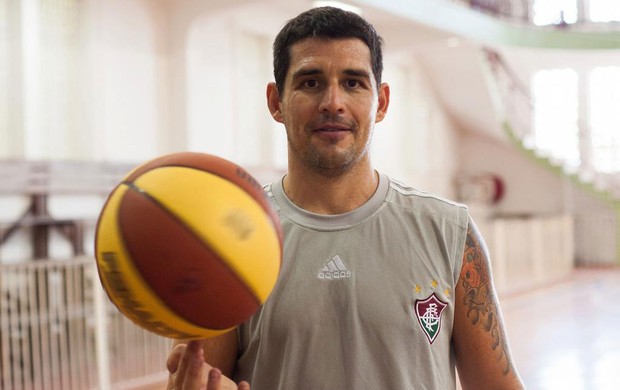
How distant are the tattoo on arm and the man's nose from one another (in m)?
0.46

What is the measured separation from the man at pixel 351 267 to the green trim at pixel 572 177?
13681 mm

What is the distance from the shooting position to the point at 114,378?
18.9 feet

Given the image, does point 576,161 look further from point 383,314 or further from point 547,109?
point 383,314

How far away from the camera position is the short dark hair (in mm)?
1657

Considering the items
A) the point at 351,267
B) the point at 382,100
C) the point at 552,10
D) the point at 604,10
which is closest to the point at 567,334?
the point at 382,100

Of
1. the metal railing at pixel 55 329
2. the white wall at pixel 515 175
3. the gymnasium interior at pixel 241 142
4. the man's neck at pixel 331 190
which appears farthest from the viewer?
the white wall at pixel 515 175

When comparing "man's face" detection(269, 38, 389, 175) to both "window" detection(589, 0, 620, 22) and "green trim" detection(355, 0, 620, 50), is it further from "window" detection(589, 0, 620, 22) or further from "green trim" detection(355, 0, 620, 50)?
"window" detection(589, 0, 620, 22)

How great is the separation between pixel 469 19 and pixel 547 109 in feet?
20.6

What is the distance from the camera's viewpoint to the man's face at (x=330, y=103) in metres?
1.60

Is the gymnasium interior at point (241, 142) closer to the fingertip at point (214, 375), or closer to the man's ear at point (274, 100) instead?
the man's ear at point (274, 100)

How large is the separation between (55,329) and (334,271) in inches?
175

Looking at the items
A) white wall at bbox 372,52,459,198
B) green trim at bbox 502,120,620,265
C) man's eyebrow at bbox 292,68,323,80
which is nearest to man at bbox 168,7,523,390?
man's eyebrow at bbox 292,68,323,80

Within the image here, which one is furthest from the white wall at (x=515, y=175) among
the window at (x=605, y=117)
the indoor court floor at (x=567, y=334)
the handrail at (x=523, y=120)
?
the indoor court floor at (x=567, y=334)

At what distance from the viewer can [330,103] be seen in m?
1.59
